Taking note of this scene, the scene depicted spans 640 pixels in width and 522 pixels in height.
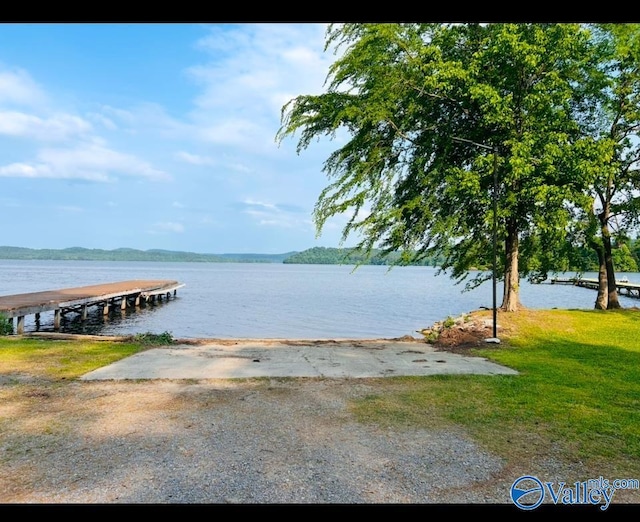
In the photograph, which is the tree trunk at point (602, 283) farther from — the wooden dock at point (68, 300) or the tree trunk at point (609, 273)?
the wooden dock at point (68, 300)

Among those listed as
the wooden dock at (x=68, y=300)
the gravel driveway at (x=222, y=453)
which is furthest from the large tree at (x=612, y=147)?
the wooden dock at (x=68, y=300)

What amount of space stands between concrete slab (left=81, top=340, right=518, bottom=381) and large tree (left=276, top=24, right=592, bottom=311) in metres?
4.12

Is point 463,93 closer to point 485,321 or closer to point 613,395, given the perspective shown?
point 485,321

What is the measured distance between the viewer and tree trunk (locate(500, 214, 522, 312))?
14047 millimetres

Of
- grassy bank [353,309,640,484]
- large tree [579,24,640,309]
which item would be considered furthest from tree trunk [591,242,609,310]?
grassy bank [353,309,640,484]

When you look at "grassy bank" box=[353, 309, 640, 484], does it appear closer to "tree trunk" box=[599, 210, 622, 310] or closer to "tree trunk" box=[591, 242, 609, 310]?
"tree trunk" box=[599, 210, 622, 310]

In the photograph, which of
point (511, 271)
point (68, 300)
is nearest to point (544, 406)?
point (511, 271)

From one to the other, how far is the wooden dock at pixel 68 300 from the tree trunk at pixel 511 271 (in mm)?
16276

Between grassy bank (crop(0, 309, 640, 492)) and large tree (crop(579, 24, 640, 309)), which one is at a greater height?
large tree (crop(579, 24, 640, 309))

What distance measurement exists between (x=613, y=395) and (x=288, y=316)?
21416mm

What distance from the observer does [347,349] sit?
34.6ft

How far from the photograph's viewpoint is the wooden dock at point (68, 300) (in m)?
16.2
